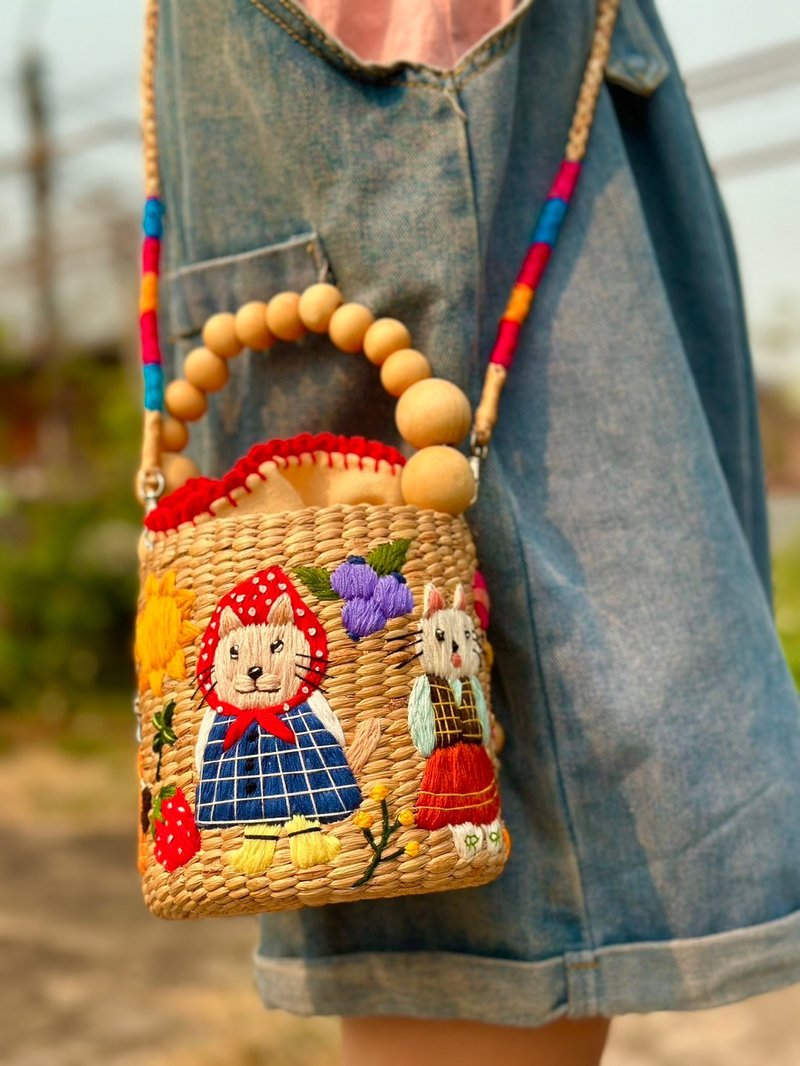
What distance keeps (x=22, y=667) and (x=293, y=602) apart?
3601 millimetres

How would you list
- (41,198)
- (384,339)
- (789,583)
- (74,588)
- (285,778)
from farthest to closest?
(41,198) → (74,588) → (789,583) → (384,339) → (285,778)

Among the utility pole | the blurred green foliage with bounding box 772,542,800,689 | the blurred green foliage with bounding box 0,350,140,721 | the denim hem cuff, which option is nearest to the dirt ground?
the blurred green foliage with bounding box 772,542,800,689

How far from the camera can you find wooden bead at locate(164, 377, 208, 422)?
2.80 feet

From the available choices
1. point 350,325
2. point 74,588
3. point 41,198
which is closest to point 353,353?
point 350,325

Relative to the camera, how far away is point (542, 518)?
78 cm

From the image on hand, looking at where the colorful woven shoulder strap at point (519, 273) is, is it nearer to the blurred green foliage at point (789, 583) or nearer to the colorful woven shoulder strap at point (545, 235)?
the colorful woven shoulder strap at point (545, 235)

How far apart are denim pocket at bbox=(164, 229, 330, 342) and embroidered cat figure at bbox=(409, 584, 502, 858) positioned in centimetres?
26

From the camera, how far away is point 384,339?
745 millimetres

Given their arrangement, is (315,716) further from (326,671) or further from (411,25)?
(411,25)

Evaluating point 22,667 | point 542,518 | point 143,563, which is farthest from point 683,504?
point 22,667

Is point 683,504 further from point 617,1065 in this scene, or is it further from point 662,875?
point 617,1065

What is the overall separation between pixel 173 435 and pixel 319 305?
171 mm

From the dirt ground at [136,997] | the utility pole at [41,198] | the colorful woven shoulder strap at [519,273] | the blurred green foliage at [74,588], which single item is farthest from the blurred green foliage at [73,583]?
the colorful woven shoulder strap at [519,273]

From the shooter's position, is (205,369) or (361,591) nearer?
(361,591)
